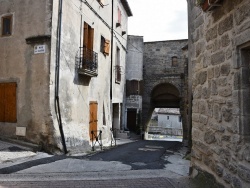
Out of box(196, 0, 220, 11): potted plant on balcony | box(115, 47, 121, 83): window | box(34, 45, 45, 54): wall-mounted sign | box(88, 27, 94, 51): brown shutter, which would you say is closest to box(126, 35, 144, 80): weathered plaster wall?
box(115, 47, 121, 83): window

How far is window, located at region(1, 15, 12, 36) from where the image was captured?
878cm

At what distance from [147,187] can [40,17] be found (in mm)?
6350

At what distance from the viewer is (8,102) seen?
8469mm

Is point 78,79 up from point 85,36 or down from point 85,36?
down

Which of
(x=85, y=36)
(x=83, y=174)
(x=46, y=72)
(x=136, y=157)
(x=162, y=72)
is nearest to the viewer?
(x=83, y=174)

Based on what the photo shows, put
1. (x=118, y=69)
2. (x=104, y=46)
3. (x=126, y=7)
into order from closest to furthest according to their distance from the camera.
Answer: (x=104, y=46), (x=118, y=69), (x=126, y=7)

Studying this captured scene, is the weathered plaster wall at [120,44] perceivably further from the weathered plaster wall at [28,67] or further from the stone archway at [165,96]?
the weathered plaster wall at [28,67]

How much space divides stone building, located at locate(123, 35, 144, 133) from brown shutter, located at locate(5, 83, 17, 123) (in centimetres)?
966

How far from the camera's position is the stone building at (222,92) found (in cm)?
298

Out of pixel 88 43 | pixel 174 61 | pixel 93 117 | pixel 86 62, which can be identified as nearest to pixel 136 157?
pixel 93 117

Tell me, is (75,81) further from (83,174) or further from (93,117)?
(83,174)

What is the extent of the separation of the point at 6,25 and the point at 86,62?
300 centimetres

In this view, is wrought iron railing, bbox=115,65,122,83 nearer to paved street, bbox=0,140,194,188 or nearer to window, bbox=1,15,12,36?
window, bbox=1,15,12,36

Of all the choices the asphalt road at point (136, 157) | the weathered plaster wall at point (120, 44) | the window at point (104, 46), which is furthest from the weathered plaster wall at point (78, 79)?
the weathered plaster wall at point (120, 44)
